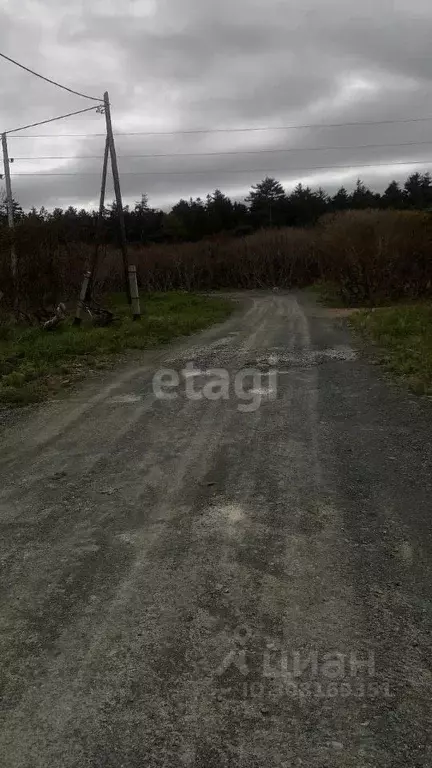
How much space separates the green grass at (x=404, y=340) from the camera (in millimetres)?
7910

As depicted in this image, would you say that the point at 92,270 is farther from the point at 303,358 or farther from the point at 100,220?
the point at 303,358

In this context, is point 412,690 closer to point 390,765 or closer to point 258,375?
point 390,765

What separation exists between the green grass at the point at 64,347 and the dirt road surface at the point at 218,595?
2.46 metres

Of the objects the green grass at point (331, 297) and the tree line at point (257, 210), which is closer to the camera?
the green grass at point (331, 297)

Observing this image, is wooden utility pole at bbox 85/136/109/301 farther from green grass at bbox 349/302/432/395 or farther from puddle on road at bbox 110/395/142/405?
puddle on road at bbox 110/395/142/405

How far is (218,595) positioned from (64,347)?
846 cm

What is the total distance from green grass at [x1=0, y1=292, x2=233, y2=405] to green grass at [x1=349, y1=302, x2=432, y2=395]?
441 cm

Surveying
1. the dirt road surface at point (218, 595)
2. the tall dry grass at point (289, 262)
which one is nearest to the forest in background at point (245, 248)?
the tall dry grass at point (289, 262)

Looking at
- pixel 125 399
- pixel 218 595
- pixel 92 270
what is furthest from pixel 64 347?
pixel 218 595

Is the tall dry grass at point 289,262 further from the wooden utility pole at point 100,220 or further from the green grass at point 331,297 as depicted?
the wooden utility pole at point 100,220

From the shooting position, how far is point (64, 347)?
1064cm

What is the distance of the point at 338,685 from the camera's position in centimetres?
226

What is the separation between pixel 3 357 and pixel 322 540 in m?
8.13

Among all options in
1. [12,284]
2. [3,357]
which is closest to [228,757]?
[3,357]
